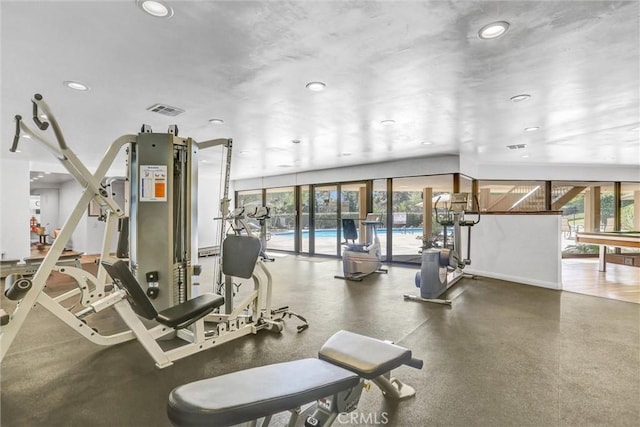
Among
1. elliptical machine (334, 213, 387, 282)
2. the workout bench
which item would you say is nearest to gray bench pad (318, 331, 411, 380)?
the workout bench

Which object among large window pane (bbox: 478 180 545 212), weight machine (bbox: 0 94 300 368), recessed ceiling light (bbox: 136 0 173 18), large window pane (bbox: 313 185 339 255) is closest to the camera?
recessed ceiling light (bbox: 136 0 173 18)

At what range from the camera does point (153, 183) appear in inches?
116

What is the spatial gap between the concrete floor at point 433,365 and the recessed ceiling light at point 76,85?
7.94 feet

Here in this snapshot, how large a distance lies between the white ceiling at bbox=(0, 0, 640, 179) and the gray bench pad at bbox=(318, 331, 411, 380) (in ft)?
6.28

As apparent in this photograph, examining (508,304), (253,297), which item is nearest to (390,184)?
(508,304)

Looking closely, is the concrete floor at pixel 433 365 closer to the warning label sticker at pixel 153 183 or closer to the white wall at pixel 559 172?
the warning label sticker at pixel 153 183

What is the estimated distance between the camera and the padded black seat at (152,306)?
198cm

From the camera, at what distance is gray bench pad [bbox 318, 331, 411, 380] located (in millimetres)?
1451

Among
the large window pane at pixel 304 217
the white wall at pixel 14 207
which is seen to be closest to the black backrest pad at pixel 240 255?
the large window pane at pixel 304 217

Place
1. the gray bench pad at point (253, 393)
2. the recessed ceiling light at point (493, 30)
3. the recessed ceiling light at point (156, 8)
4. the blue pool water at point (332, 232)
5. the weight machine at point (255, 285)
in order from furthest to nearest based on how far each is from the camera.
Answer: the blue pool water at point (332, 232)
the weight machine at point (255, 285)
the recessed ceiling light at point (493, 30)
the recessed ceiling light at point (156, 8)
the gray bench pad at point (253, 393)

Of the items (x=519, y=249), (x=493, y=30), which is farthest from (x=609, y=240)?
(x=493, y=30)

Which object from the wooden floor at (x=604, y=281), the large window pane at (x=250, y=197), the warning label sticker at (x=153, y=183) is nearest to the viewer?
the warning label sticker at (x=153, y=183)
